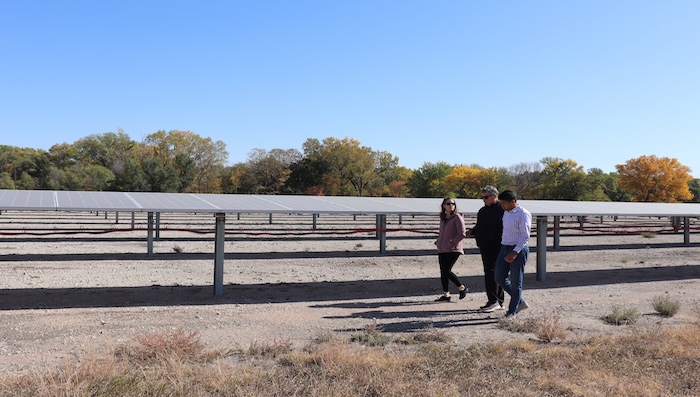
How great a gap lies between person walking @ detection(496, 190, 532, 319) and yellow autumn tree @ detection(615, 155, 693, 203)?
61776 mm

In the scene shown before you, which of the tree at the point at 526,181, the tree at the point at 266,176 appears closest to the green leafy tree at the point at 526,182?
the tree at the point at 526,181

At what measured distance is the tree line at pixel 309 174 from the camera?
5947cm

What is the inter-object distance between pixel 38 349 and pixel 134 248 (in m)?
11.5

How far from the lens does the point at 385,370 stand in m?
5.38

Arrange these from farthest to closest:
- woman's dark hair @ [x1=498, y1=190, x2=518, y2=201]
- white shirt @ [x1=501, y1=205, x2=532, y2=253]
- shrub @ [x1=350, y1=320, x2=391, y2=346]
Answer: woman's dark hair @ [x1=498, y1=190, x2=518, y2=201]
white shirt @ [x1=501, y1=205, x2=532, y2=253]
shrub @ [x1=350, y1=320, x2=391, y2=346]

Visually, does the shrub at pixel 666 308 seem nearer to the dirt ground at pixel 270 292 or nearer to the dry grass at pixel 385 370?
the dirt ground at pixel 270 292

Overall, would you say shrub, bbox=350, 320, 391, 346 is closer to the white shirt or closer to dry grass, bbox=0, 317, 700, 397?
dry grass, bbox=0, 317, 700, 397

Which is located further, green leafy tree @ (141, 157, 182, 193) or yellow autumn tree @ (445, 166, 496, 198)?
yellow autumn tree @ (445, 166, 496, 198)

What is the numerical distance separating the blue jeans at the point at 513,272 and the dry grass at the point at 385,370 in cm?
115

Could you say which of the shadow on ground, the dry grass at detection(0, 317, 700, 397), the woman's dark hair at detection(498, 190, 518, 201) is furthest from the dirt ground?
the woman's dark hair at detection(498, 190, 518, 201)

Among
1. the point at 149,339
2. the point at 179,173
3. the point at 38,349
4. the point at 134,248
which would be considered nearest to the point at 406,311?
the point at 149,339

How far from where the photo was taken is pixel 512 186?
70.2 metres

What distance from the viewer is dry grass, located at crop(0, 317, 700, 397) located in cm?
482

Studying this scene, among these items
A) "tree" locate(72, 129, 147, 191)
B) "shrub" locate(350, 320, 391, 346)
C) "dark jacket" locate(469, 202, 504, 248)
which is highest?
"tree" locate(72, 129, 147, 191)
